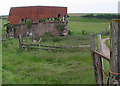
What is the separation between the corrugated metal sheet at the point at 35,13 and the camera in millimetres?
27531

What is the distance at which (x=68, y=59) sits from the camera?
9.41m

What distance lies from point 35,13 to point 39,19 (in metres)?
2.04

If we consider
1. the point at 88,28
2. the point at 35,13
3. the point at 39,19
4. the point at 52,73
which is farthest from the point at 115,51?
the point at 88,28

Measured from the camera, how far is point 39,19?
26.9 meters

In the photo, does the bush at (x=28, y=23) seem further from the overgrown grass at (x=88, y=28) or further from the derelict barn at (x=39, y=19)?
the overgrown grass at (x=88, y=28)

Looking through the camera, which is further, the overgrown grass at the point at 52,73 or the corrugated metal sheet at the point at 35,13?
the corrugated metal sheet at the point at 35,13

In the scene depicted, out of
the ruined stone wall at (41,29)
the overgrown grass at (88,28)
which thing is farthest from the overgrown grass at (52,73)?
the overgrown grass at (88,28)

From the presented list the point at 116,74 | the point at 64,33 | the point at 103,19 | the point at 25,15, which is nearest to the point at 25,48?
the point at 116,74

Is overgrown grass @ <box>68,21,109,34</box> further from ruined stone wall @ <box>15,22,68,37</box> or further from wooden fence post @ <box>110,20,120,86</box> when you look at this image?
wooden fence post @ <box>110,20,120,86</box>

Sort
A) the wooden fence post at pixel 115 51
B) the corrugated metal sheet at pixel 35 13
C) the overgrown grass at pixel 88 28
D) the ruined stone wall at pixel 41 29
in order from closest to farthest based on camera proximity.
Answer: the wooden fence post at pixel 115 51 → the ruined stone wall at pixel 41 29 → the corrugated metal sheet at pixel 35 13 → the overgrown grass at pixel 88 28

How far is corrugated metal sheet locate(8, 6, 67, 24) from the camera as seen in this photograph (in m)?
27.5

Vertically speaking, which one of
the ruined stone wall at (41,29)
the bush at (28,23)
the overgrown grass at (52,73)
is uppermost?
the bush at (28,23)

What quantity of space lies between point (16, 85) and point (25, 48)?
787 cm

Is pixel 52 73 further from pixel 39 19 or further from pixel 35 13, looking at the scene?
pixel 35 13
